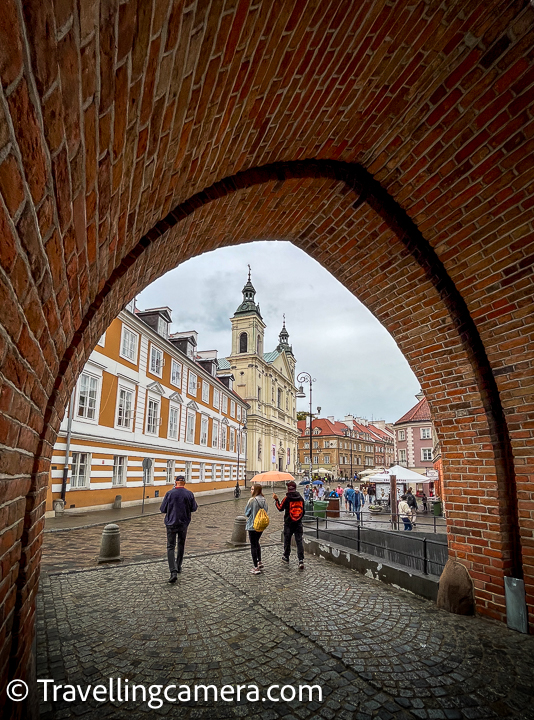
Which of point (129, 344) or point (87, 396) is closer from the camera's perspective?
point (87, 396)

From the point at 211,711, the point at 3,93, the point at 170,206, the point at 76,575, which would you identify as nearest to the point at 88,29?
the point at 3,93

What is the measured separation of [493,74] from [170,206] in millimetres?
2485

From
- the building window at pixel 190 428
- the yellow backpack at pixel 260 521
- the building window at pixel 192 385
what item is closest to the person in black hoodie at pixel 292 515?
the yellow backpack at pixel 260 521

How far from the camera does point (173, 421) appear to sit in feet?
81.3

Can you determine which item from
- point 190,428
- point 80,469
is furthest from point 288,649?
point 190,428

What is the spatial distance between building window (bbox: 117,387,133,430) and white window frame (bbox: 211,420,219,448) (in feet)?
43.2

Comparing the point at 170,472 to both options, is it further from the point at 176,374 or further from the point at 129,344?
the point at 129,344

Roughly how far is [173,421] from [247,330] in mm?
27618

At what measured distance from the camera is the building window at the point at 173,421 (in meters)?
24.4

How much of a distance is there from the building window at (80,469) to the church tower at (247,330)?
33912 mm

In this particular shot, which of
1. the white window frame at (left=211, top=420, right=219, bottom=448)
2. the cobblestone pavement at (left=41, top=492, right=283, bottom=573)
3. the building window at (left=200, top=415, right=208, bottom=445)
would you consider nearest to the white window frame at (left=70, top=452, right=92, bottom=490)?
the cobblestone pavement at (left=41, top=492, right=283, bottom=573)

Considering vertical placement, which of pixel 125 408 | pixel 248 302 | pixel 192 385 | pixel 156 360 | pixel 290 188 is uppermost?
pixel 248 302

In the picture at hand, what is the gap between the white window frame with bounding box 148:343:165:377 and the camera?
21.9 m

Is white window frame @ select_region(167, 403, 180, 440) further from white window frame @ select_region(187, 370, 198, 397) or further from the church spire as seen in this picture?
the church spire
